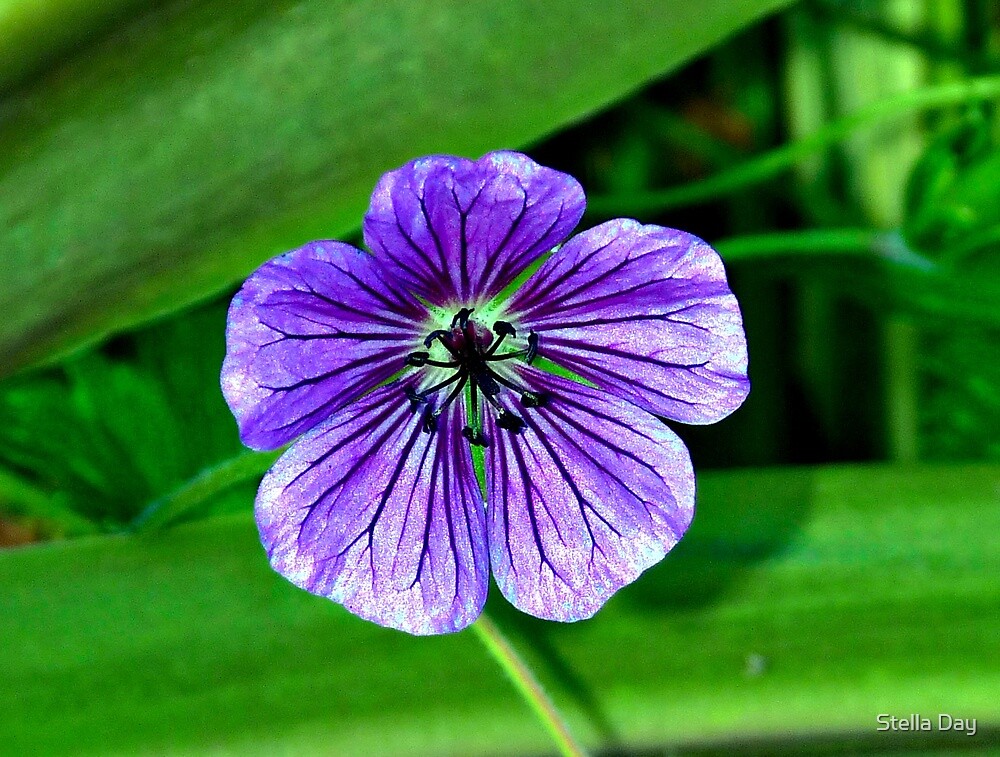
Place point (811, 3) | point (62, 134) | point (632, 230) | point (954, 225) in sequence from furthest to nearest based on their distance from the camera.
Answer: point (811, 3) → point (954, 225) → point (62, 134) → point (632, 230)

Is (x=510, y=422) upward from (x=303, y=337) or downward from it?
downward

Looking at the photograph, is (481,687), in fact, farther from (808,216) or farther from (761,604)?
(808,216)

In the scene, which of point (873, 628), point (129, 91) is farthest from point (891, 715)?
point (129, 91)

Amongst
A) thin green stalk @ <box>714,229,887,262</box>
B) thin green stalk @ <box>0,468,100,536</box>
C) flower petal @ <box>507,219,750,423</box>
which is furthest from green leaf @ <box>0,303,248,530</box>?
thin green stalk @ <box>714,229,887,262</box>

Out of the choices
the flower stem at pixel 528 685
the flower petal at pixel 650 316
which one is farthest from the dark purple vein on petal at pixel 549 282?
the flower stem at pixel 528 685

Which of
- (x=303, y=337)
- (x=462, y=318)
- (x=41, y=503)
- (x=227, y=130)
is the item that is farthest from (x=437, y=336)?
(x=41, y=503)

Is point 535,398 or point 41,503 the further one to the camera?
point 41,503

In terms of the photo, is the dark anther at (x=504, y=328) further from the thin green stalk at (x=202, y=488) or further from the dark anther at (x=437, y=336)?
the thin green stalk at (x=202, y=488)

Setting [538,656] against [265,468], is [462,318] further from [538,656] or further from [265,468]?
[538,656]
